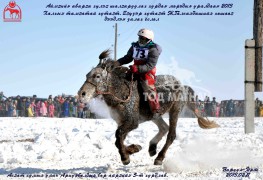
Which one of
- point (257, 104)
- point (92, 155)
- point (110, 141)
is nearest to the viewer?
point (92, 155)

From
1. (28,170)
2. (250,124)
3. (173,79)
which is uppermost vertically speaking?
(173,79)

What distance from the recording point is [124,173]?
7387mm

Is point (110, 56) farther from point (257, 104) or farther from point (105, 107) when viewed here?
point (257, 104)

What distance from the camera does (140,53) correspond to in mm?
8227

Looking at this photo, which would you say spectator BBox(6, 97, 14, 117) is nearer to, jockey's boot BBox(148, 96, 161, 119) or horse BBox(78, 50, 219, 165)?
horse BBox(78, 50, 219, 165)

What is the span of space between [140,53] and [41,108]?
2009 centimetres

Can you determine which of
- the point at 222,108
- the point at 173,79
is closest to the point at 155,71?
the point at 173,79

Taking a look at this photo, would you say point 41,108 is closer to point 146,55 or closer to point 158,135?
point 158,135

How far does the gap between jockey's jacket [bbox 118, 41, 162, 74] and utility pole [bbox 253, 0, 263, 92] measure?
4800mm

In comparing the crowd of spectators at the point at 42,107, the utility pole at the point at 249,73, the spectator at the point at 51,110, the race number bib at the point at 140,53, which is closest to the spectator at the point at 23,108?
the crowd of spectators at the point at 42,107

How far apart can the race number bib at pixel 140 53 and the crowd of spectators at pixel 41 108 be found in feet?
62.4

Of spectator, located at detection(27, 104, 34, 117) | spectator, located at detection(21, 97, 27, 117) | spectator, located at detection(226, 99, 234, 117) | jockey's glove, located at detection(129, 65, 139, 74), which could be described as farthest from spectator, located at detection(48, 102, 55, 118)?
jockey's glove, located at detection(129, 65, 139, 74)

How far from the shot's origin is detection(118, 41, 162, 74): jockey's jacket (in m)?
8.09

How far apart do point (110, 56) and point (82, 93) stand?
1053mm
